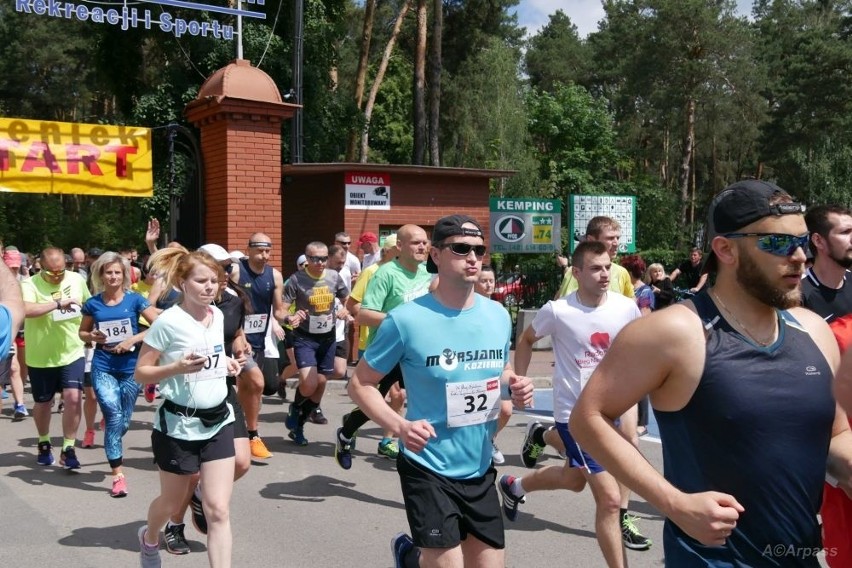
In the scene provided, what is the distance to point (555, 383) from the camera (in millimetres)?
5395

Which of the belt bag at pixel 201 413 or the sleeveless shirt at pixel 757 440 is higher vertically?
the sleeveless shirt at pixel 757 440

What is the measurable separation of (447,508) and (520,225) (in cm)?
1330

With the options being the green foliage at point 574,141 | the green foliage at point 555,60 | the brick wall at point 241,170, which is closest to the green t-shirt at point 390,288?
the brick wall at point 241,170

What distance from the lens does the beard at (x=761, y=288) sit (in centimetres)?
239

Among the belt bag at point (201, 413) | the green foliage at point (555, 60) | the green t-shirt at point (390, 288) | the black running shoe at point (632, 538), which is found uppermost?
the green foliage at point (555, 60)

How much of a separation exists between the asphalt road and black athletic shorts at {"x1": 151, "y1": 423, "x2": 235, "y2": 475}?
94 centimetres

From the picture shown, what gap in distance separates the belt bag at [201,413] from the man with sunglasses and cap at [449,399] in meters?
1.24

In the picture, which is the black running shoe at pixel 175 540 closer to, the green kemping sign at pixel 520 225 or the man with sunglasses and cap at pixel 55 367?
the man with sunglasses and cap at pixel 55 367

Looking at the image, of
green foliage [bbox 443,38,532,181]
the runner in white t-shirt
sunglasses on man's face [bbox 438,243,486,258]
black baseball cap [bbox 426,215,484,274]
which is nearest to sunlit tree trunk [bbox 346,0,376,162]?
green foliage [bbox 443,38,532,181]

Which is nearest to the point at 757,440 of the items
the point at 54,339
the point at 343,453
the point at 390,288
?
the point at 390,288

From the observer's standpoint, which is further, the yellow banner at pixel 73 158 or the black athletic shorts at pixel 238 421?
the yellow banner at pixel 73 158

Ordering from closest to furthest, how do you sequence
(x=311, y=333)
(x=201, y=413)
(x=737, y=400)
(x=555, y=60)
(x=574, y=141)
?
1. (x=737, y=400)
2. (x=201, y=413)
3. (x=311, y=333)
4. (x=574, y=141)
5. (x=555, y=60)

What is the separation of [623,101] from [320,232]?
3411 centimetres

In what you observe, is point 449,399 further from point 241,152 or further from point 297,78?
point 297,78
